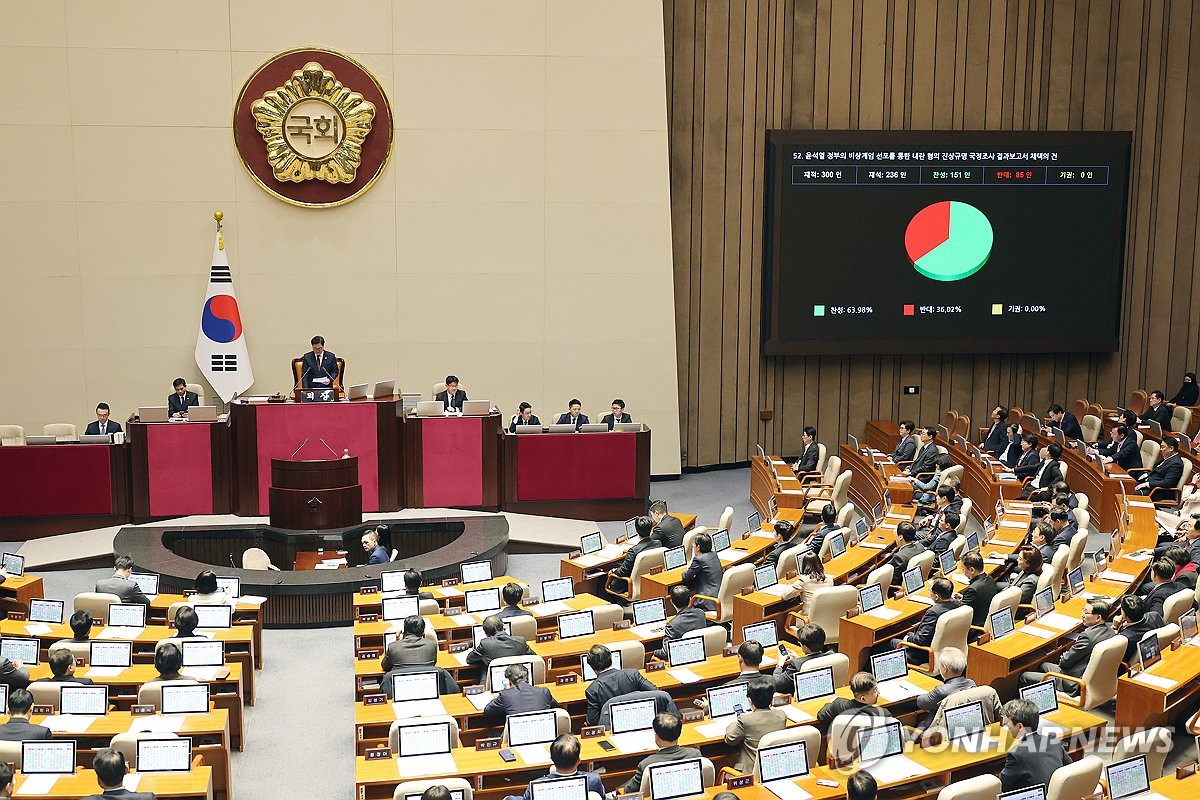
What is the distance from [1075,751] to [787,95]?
38.6 feet

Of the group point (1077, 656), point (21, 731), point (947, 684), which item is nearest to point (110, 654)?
point (21, 731)

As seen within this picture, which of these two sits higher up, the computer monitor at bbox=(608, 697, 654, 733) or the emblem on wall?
the emblem on wall

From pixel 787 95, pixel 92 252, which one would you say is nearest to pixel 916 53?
pixel 787 95

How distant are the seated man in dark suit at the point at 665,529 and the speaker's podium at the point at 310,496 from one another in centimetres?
330

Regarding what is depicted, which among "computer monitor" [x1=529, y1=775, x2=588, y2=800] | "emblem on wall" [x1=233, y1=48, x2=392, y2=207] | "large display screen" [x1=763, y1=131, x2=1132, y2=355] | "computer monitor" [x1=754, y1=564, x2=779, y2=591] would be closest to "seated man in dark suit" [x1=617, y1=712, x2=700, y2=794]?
"computer monitor" [x1=529, y1=775, x2=588, y2=800]

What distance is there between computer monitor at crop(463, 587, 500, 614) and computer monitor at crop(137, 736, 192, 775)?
10.7 feet

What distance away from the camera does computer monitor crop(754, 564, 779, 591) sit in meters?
9.70

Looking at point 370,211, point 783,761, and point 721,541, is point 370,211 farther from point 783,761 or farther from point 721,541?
point 783,761

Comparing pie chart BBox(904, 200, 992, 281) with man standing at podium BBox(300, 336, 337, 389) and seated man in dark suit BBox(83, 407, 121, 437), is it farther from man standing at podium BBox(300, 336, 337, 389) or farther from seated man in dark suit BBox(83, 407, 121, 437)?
seated man in dark suit BBox(83, 407, 121, 437)

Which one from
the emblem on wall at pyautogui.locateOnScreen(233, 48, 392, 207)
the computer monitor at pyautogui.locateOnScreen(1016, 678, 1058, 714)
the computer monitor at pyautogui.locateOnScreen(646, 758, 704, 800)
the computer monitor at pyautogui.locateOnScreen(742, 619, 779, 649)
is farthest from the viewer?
the emblem on wall at pyautogui.locateOnScreen(233, 48, 392, 207)

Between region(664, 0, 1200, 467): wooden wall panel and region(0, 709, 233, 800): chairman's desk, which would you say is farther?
region(664, 0, 1200, 467): wooden wall panel

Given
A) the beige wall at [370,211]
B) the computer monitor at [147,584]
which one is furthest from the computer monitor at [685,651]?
the beige wall at [370,211]

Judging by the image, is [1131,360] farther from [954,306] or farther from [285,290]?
[285,290]

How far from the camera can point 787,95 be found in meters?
16.6
